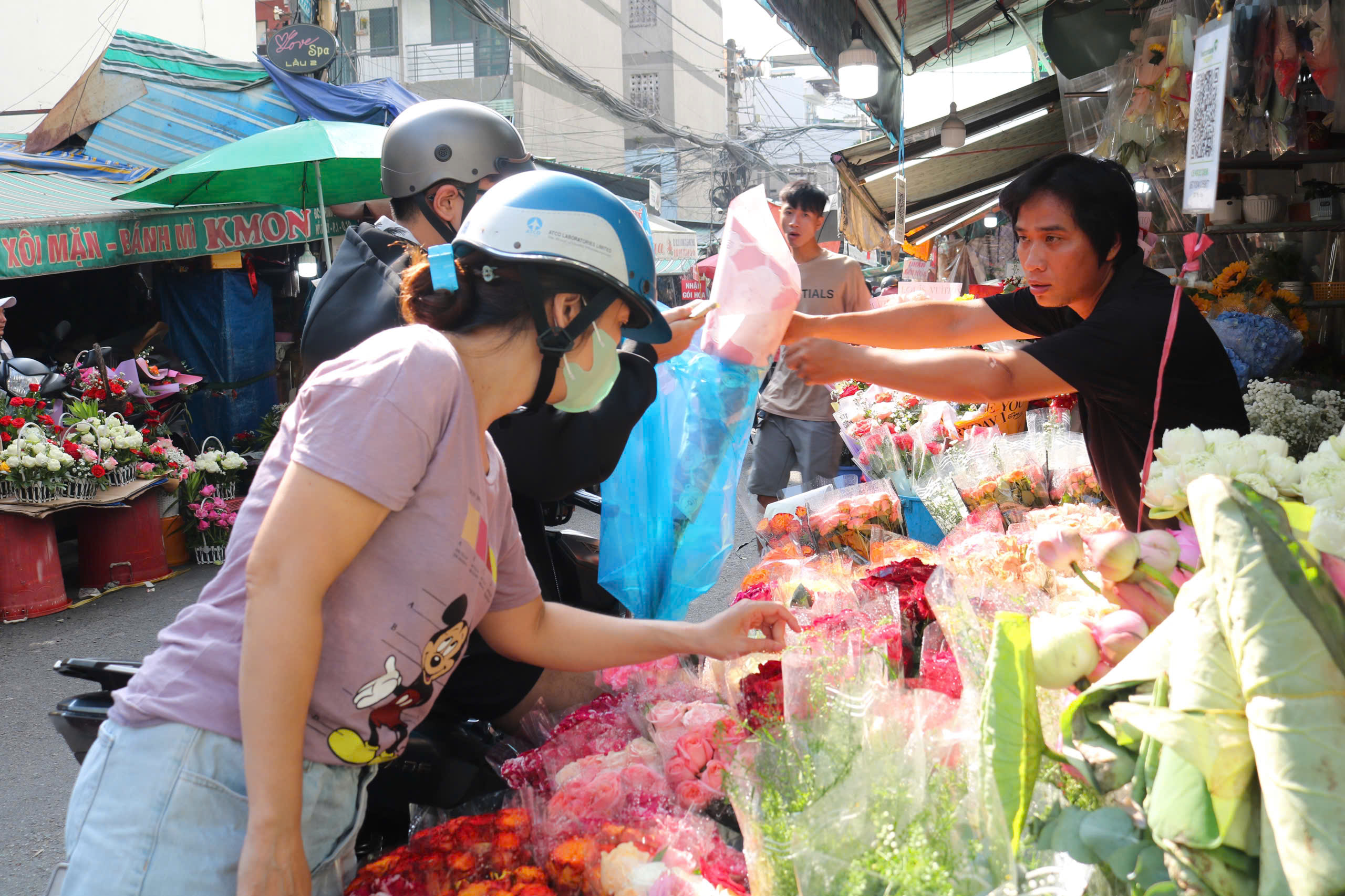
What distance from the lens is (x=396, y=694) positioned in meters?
1.49

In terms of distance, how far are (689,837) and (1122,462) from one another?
153 cm

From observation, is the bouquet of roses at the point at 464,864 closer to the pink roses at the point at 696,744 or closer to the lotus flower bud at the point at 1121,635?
the pink roses at the point at 696,744

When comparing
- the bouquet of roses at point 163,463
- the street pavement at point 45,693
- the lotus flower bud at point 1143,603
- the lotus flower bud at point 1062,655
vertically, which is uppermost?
the lotus flower bud at point 1143,603

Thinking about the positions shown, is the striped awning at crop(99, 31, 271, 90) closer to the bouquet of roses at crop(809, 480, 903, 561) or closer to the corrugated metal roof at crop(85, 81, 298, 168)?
the corrugated metal roof at crop(85, 81, 298, 168)

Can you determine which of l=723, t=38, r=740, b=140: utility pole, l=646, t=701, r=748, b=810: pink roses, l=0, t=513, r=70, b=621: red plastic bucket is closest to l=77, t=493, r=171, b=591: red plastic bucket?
l=0, t=513, r=70, b=621: red plastic bucket

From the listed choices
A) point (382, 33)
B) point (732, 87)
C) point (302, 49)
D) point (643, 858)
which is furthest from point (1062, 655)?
point (732, 87)

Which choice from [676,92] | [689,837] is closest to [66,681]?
[689,837]

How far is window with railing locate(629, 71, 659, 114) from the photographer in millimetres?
41062

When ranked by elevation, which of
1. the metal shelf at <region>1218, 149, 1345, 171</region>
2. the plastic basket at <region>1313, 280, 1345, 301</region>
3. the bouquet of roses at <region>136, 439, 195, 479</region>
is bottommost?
the bouquet of roses at <region>136, 439, 195, 479</region>

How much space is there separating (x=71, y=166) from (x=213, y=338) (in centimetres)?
213

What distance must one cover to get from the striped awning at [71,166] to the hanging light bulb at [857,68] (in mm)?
6539

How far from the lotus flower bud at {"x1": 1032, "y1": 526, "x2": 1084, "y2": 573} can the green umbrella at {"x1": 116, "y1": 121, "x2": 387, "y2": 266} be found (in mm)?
5952

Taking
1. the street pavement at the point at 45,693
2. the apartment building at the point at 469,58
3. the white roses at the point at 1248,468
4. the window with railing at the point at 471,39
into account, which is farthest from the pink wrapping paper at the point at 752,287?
the window with railing at the point at 471,39

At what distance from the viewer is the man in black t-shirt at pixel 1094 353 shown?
237cm
